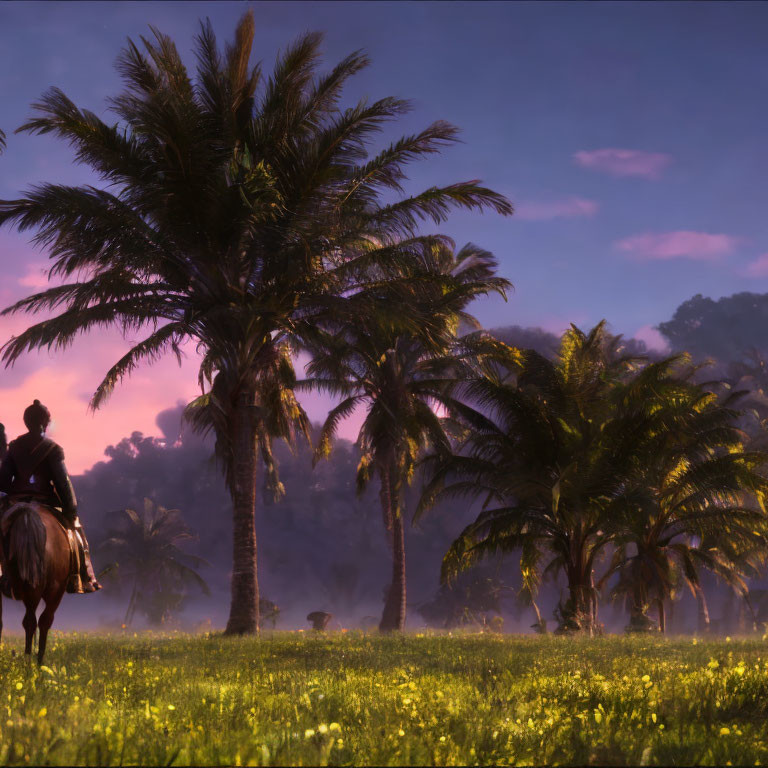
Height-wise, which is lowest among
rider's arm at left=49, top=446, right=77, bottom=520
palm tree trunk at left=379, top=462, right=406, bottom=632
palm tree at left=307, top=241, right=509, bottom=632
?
palm tree trunk at left=379, top=462, right=406, bottom=632

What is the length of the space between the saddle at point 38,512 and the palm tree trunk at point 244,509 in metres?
8.62

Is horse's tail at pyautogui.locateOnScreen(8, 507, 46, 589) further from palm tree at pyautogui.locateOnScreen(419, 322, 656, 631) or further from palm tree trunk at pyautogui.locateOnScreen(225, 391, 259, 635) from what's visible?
palm tree at pyautogui.locateOnScreen(419, 322, 656, 631)

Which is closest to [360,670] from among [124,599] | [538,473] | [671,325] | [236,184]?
[236,184]

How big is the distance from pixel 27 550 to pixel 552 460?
15012 mm

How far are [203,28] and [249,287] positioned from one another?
19.3ft

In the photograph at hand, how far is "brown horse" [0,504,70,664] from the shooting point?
27.5 feet

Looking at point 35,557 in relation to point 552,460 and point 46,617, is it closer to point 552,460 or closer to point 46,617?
point 46,617

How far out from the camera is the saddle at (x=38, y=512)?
849 cm

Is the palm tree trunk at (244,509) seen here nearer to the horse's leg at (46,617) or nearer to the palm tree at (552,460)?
the palm tree at (552,460)

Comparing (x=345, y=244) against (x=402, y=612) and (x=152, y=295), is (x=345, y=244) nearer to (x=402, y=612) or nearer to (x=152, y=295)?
(x=152, y=295)

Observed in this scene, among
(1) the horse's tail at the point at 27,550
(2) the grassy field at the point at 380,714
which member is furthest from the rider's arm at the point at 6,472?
(2) the grassy field at the point at 380,714

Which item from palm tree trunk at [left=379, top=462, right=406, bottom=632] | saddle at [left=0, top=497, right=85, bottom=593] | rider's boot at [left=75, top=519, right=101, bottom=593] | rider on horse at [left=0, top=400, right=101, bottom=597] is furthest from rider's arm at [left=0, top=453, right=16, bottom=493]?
palm tree trunk at [left=379, top=462, right=406, bottom=632]

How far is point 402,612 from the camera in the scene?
2794cm

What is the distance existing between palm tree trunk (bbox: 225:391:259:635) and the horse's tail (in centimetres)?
940
